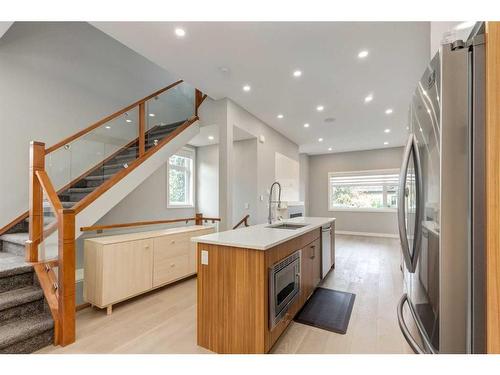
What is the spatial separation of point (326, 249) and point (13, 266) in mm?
3760

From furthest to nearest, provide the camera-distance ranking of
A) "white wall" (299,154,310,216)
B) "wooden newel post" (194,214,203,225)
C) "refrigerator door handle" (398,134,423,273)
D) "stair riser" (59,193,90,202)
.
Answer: "white wall" (299,154,310,216)
"wooden newel post" (194,214,203,225)
"stair riser" (59,193,90,202)
"refrigerator door handle" (398,134,423,273)

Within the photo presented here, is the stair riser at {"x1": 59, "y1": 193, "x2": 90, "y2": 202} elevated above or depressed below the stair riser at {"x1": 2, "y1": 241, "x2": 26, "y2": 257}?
above

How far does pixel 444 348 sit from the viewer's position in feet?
2.70

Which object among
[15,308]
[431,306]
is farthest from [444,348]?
[15,308]

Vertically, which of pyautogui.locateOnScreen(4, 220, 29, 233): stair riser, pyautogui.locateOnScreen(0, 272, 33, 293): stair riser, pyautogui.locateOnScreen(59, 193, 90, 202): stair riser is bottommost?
pyautogui.locateOnScreen(0, 272, 33, 293): stair riser

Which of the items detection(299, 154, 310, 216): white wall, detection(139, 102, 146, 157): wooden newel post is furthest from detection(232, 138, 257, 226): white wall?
detection(299, 154, 310, 216): white wall

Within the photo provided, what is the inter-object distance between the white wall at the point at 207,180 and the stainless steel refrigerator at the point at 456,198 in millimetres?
5636

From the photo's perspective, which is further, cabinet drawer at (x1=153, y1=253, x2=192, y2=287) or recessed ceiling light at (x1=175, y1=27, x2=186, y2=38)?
cabinet drawer at (x1=153, y1=253, x2=192, y2=287)

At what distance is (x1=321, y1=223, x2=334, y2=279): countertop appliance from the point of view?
3.38 metres

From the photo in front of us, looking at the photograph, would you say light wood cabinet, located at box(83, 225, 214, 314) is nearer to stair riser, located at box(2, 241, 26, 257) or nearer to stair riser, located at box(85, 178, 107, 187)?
stair riser, located at box(2, 241, 26, 257)

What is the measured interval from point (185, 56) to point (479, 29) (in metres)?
2.99

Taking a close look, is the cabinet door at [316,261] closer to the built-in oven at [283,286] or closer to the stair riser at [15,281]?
the built-in oven at [283,286]

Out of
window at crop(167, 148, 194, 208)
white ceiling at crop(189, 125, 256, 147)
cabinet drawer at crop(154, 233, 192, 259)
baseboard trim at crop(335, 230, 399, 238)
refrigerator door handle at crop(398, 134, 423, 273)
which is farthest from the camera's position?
baseboard trim at crop(335, 230, 399, 238)
